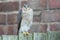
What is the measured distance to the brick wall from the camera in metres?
2.39

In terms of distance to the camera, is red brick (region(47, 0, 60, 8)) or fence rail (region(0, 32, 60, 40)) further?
red brick (region(47, 0, 60, 8))

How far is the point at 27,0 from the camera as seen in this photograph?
247cm

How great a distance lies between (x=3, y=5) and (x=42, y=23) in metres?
0.50

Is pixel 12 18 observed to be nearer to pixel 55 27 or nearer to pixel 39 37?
pixel 55 27

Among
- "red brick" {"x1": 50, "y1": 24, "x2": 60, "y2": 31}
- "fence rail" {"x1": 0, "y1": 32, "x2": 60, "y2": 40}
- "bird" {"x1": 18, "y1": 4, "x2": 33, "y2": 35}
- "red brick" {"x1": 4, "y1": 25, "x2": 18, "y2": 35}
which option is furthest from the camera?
"red brick" {"x1": 4, "y1": 25, "x2": 18, "y2": 35}

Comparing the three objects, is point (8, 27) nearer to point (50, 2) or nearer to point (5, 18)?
point (5, 18)

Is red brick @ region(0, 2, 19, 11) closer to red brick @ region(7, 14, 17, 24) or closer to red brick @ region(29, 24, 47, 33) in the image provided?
red brick @ region(7, 14, 17, 24)

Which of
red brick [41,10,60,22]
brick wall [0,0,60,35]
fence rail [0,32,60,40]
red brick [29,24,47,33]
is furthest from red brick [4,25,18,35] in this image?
fence rail [0,32,60,40]

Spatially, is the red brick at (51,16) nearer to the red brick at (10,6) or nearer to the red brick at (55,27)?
the red brick at (55,27)

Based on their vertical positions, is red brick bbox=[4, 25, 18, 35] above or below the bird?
below

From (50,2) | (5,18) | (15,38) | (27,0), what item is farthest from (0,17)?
(15,38)

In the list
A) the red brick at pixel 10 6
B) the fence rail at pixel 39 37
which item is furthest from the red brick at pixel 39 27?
the fence rail at pixel 39 37


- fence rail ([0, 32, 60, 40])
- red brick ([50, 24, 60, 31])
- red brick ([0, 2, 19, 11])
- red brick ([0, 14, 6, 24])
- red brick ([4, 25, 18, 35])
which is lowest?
red brick ([4, 25, 18, 35])

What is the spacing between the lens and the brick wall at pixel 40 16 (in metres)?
2.39
